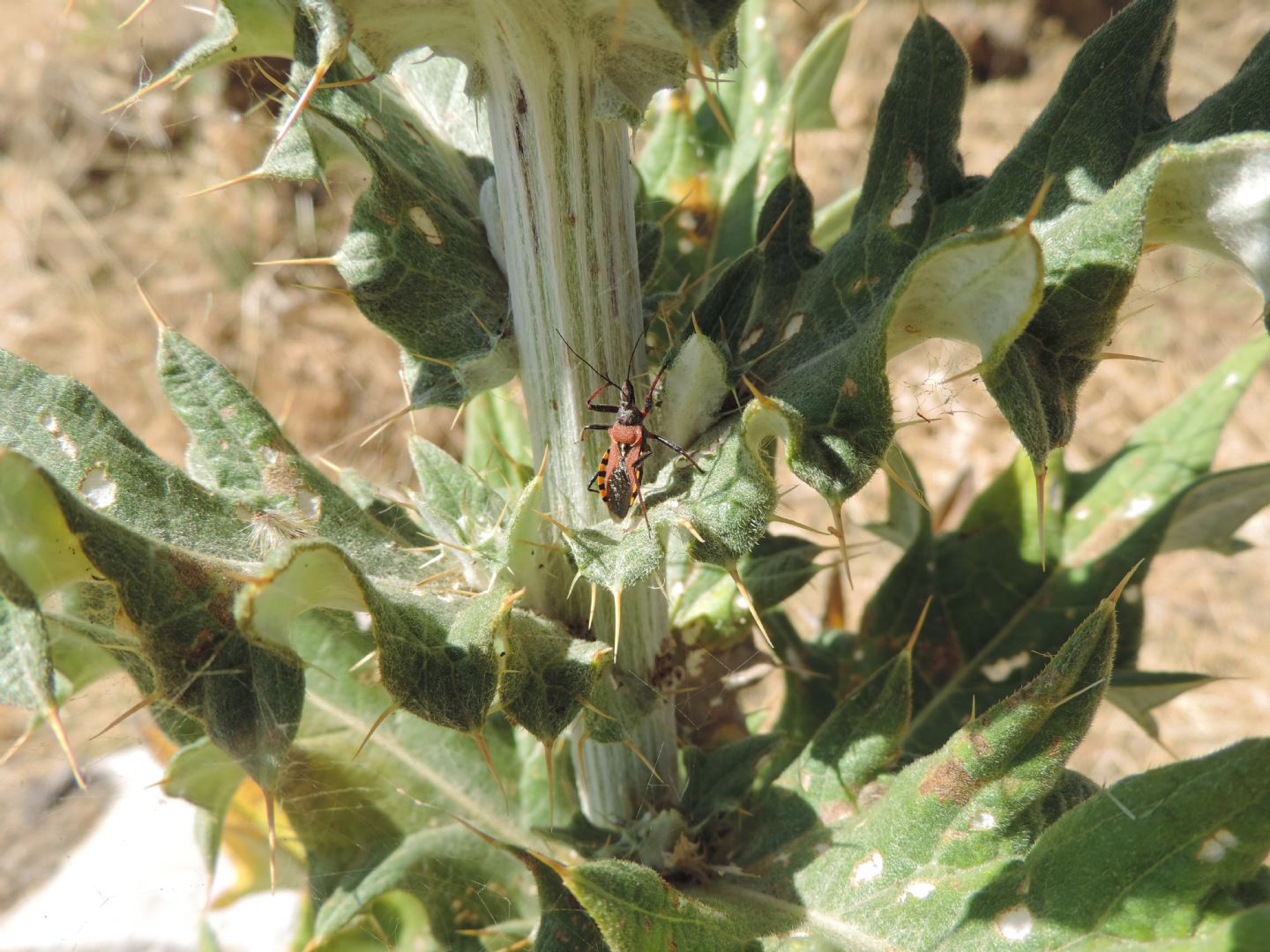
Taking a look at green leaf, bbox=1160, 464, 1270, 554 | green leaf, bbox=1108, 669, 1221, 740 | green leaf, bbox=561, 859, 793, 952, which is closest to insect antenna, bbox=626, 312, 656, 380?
green leaf, bbox=561, 859, 793, 952

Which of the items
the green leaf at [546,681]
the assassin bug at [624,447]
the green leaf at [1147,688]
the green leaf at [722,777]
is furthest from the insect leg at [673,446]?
the green leaf at [1147,688]

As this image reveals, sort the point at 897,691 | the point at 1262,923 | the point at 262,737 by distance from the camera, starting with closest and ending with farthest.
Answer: the point at 1262,923 < the point at 262,737 < the point at 897,691

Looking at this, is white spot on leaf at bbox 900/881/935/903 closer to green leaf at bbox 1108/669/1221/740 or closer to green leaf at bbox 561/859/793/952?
green leaf at bbox 561/859/793/952

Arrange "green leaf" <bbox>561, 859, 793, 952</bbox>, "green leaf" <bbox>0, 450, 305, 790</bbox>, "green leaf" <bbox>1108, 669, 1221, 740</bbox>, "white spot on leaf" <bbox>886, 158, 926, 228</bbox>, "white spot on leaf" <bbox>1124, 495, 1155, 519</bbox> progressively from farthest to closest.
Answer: "white spot on leaf" <bbox>1124, 495, 1155, 519</bbox>
"green leaf" <bbox>1108, 669, 1221, 740</bbox>
"white spot on leaf" <bbox>886, 158, 926, 228</bbox>
"green leaf" <bbox>561, 859, 793, 952</bbox>
"green leaf" <bbox>0, 450, 305, 790</bbox>

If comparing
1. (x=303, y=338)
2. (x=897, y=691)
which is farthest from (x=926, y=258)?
(x=303, y=338)

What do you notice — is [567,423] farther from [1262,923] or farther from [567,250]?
[1262,923]

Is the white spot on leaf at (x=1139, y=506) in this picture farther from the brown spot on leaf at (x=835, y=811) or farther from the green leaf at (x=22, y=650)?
the green leaf at (x=22, y=650)

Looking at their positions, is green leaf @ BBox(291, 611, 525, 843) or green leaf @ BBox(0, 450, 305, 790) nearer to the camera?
green leaf @ BBox(0, 450, 305, 790)
